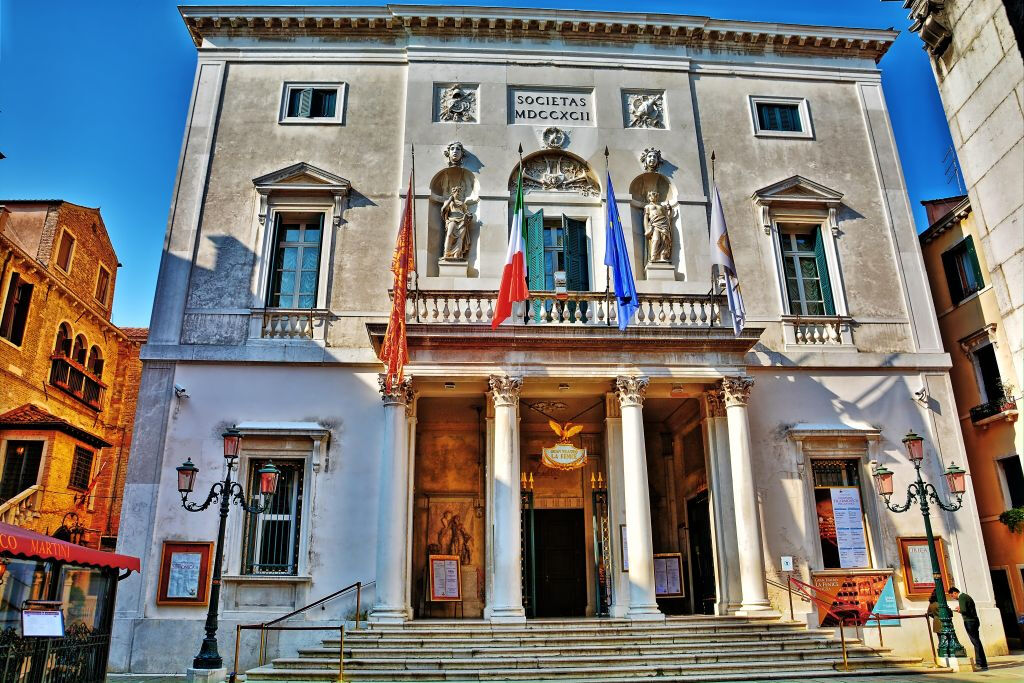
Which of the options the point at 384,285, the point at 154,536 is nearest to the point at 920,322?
the point at 384,285

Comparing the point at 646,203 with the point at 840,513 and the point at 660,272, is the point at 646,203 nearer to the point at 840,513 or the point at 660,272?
the point at 660,272

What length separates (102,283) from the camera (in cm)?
3148

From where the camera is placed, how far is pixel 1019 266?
16.4ft

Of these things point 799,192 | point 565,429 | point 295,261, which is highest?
point 799,192

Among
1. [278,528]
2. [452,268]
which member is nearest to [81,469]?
[278,528]

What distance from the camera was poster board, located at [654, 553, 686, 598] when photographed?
1767 cm

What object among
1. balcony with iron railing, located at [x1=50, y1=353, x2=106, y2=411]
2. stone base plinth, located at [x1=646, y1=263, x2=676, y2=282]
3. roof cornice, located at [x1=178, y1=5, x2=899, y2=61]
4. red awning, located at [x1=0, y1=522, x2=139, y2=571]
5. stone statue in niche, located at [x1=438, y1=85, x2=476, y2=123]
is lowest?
red awning, located at [x1=0, y1=522, x2=139, y2=571]

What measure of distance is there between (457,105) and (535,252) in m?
4.48

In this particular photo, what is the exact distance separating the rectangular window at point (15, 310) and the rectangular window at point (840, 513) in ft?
77.0

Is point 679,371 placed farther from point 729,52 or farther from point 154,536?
point 154,536

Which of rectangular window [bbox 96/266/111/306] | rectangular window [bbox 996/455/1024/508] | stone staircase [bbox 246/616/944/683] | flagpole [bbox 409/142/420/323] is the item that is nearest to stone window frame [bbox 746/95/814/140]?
flagpole [bbox 409/142/420/323]

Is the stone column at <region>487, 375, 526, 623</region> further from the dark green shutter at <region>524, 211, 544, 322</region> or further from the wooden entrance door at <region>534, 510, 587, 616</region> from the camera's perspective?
Answer: the wooden entrance door at <region>534, 510, 587, 616</region>

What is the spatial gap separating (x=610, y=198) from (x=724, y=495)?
6905mm

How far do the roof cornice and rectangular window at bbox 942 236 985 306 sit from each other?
6.55 metres
